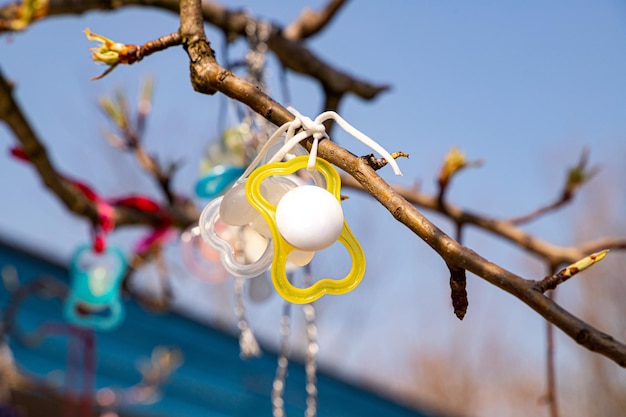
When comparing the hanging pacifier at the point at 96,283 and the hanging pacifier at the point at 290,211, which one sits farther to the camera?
the hanging pacifier at the point at 96,283

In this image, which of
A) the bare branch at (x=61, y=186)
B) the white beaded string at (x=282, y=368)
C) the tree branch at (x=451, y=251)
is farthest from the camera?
the bare branch at (x=61, y=186)

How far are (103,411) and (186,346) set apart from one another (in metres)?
0.27

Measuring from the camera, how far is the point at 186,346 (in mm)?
1896

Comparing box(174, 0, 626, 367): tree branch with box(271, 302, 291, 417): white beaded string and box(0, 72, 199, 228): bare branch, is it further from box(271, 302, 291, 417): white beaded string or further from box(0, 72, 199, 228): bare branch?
box(0, 72, 199, 228): bare branch

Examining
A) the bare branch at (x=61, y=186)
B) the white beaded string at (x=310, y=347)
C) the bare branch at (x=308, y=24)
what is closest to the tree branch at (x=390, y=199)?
the white beaded string at (x=310, y=347)

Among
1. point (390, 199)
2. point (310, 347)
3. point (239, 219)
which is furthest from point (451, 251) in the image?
point (310, 347)

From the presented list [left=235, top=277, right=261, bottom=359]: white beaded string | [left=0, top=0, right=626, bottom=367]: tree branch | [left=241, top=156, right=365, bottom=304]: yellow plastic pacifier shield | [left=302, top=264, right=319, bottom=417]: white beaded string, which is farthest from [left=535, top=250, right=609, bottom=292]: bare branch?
[left=235, top=277, right=261, bottom=359]: white beaded string

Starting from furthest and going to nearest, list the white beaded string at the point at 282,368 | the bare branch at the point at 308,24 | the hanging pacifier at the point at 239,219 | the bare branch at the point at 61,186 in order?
the bare branch at the point at 308,24 < the bare branch at the point at 61,186 < the white beaded string at the point at 282,368 < the hanging pacifier at the point at 239,219

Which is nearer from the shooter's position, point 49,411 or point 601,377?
point 49,411

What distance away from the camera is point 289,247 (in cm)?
41

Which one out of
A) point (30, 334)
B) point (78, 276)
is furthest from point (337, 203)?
point (30, 334)

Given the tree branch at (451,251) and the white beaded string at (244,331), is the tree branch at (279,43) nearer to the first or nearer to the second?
the white beaded string at (244,331)

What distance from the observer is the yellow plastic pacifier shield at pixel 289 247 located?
1.32 ft

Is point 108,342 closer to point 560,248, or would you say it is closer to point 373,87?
point 373,87
